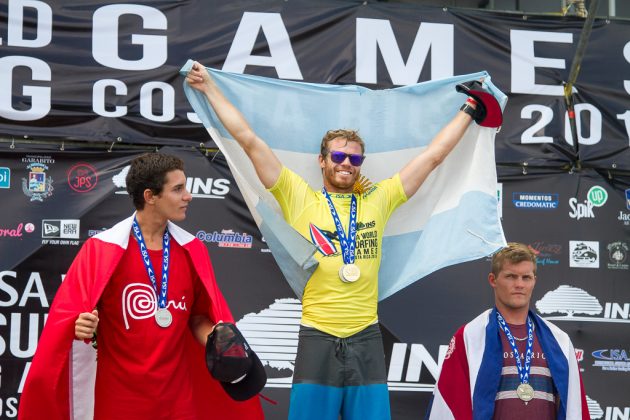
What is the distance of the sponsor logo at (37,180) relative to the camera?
502 centimetres

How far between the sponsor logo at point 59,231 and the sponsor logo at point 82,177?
0.68ft

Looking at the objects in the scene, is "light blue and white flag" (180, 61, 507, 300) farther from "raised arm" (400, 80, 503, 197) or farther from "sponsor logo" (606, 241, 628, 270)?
"sponsor logo" (606, 241, 628, 270)

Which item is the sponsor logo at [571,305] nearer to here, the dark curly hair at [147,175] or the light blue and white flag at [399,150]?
the light blue and white flag at [399,150]

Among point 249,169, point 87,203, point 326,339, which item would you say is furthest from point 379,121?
point 87,203

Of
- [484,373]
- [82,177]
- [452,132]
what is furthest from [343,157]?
[82,177]

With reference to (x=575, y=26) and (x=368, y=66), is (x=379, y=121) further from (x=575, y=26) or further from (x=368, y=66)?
(x=575, y=26)

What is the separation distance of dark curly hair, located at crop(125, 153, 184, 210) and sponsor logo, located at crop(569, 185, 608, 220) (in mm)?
3115

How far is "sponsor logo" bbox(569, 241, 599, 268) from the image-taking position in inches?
220

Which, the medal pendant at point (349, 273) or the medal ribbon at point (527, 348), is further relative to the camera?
the medal pendant at point (349, 273)

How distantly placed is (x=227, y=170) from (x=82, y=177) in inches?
34.6

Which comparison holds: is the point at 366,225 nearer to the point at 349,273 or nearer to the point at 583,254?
the point at 349,273

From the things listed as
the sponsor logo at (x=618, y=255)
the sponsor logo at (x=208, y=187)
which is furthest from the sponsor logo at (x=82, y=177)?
the sponsor logo at (x=618, y=255)

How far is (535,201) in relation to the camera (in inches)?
220

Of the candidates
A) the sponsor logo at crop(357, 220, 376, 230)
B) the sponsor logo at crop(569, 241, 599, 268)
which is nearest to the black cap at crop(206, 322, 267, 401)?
the sponsor logo at crop(357, 220, 376, 230)
